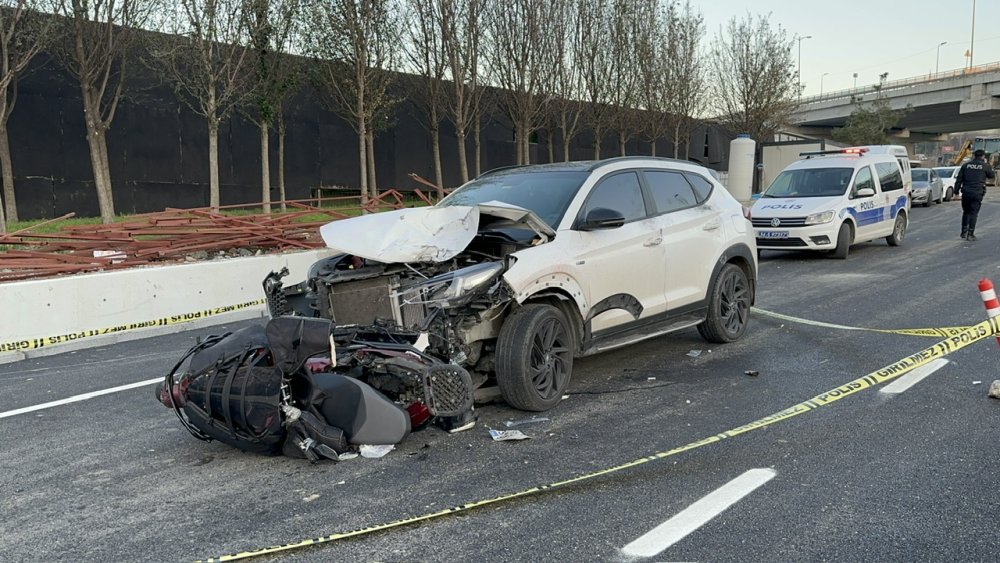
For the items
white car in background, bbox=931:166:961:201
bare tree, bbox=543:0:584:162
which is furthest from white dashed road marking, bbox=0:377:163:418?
white car in background, bbox=931:166:961:201

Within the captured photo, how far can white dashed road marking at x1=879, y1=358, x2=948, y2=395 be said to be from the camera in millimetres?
5793

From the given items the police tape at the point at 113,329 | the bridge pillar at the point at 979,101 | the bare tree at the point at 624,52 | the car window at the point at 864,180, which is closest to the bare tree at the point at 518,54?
the bare tree at the point at 624,52

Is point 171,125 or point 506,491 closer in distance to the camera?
point 506,491

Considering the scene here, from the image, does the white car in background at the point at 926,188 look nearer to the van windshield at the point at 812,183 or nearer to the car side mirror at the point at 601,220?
the van windshield at the point at 812,183

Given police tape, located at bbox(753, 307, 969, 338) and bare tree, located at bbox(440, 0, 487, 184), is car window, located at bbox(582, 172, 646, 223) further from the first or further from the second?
bare tree, located at bbox(440, 0, 487, 184)

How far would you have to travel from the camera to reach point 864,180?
15258 millimetres

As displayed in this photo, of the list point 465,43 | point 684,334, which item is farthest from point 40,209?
point 684,334

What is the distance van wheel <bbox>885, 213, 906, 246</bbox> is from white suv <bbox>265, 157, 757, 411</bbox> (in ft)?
36.3

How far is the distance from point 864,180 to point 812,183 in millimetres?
1009

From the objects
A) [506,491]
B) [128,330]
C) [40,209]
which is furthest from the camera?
[40,209]

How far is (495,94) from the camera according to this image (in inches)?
1004

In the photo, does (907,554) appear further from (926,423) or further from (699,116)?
(699,116)

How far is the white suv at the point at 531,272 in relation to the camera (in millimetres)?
5059

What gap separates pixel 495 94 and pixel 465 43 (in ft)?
10.0
